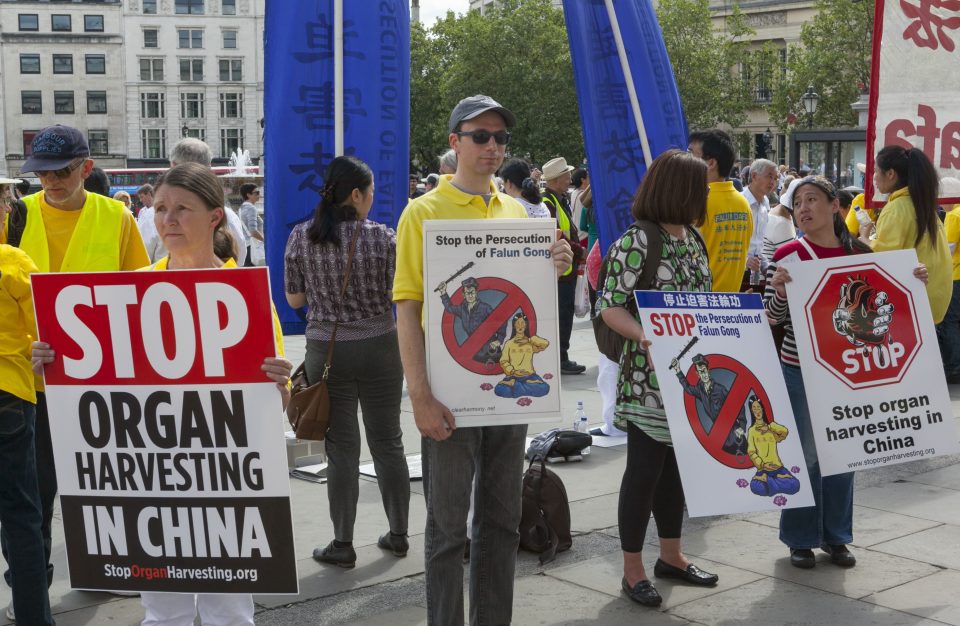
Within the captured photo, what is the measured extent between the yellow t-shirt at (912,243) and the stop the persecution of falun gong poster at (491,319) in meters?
3.01

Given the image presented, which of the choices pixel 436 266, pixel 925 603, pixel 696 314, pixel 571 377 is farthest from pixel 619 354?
pixel 571 377

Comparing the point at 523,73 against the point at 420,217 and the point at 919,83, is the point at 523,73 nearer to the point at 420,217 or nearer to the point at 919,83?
the point at 919,83

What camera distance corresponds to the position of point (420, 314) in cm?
407

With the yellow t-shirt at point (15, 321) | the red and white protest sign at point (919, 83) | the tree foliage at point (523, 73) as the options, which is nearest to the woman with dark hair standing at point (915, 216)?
the red and white protest sign at point (919, 83)

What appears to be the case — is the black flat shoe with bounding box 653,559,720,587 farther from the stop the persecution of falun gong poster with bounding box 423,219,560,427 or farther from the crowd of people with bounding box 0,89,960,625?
the stop the persecution of falun gong poster with bounding box 423,219,560,427

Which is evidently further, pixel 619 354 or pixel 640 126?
pixel 640 126

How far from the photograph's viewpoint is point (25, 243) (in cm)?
491

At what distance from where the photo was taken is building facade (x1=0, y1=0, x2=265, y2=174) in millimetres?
111500

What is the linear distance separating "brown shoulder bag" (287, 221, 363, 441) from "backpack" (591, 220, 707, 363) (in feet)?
3.84

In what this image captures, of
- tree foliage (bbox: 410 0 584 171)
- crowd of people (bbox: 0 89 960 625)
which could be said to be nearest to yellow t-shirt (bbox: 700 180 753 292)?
crowd of people (bbox: 0 89 960 625)

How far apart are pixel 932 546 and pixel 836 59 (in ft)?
187

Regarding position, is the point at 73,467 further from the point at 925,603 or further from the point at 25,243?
the point at 925,603

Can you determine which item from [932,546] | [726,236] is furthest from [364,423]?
[932,546]

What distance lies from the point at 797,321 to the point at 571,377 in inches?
238
